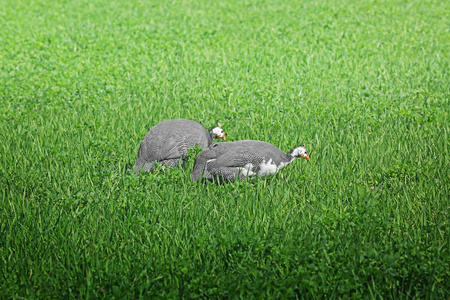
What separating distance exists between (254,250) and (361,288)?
0.84 meters

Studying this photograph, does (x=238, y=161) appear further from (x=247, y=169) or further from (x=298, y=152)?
(x=298, y=152)

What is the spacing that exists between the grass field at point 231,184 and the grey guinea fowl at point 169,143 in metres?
0.28

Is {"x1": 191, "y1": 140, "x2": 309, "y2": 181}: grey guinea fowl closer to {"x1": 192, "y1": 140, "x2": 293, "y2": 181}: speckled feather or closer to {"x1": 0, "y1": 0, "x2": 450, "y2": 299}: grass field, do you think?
{"x1": 192, "y1": 140, "x2": 293, "y2": 181}: speckled feather

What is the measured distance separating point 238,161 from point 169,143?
2.85 ft

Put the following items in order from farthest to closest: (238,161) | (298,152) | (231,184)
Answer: (298,152), (238,161), (231,184)

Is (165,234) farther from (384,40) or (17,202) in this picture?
(384,40)

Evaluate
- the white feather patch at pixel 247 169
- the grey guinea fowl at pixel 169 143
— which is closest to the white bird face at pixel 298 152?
the white feather patch at pixel 247 169

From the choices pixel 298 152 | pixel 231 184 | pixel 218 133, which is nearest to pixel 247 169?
pixel 231 184

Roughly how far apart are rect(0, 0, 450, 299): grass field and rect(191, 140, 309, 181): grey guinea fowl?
17cm

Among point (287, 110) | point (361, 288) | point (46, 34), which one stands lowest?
point (361, 288)

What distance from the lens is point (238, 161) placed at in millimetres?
5039

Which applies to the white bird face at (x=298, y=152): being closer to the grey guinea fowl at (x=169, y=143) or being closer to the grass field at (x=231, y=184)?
the grass field at (x=231, y=184)

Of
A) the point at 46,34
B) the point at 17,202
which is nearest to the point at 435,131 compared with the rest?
the point at 17,202

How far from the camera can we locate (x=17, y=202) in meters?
4.88
